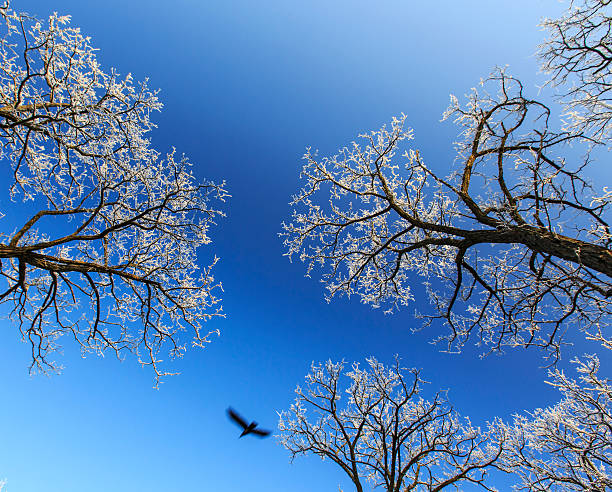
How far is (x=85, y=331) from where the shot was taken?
645 centimetres

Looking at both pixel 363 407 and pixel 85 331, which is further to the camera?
pixel 363 407

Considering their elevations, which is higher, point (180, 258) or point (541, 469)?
point (180, 258)

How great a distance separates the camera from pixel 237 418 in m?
4.86

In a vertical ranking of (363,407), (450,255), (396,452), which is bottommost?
(396,452)

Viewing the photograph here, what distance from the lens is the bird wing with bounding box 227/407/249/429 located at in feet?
15.7

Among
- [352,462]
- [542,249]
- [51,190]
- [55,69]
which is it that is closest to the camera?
[542,249]

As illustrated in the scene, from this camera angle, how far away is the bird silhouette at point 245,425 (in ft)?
15.8

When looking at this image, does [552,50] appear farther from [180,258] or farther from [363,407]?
[363,407]

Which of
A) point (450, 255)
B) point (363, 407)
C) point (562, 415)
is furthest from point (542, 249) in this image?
point (363, 407)

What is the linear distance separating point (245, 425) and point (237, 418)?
0.28 meters

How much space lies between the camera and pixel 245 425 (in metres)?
5.02

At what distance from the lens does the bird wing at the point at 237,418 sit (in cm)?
479

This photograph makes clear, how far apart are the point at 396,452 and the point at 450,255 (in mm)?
6225

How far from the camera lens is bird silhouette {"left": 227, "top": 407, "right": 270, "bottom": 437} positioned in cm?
480
